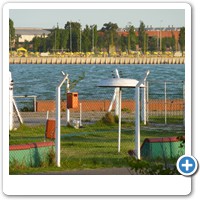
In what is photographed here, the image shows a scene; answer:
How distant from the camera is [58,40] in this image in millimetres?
13422

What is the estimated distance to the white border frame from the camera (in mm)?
7734

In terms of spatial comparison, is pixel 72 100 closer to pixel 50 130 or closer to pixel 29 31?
pixel 50 130

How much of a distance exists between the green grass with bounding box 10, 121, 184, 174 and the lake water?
2642 mm

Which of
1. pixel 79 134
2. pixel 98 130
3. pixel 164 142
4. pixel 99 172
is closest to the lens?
pixel 99 172
